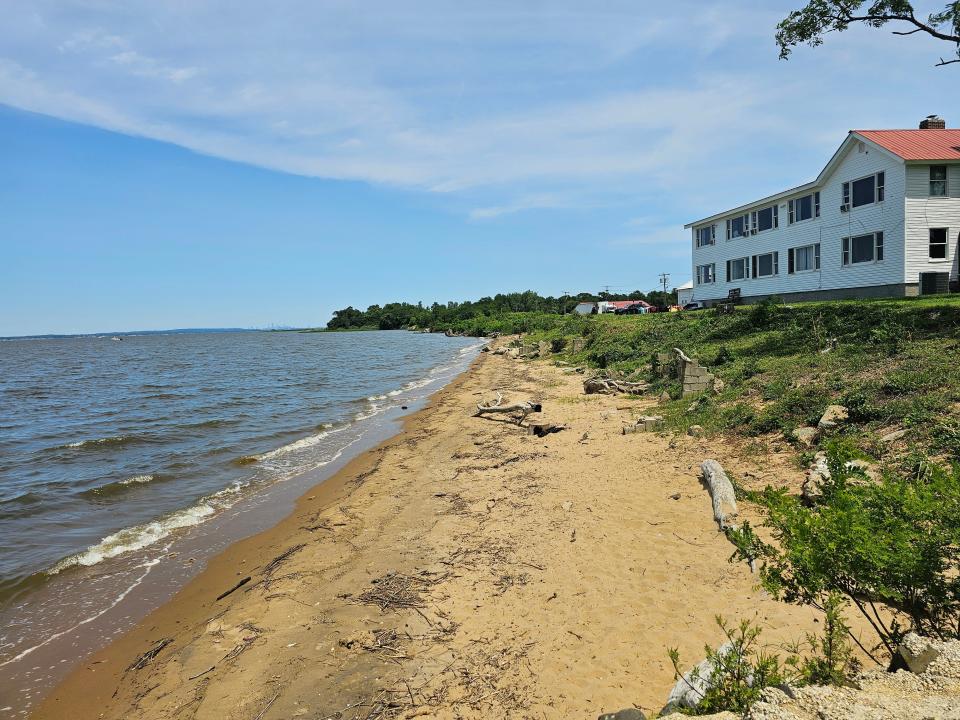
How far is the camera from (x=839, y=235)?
1092 inches

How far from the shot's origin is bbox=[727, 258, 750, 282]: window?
1382 inches

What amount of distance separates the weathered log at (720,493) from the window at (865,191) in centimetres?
2409

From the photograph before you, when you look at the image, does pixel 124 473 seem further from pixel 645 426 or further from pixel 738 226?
pixel 738 226

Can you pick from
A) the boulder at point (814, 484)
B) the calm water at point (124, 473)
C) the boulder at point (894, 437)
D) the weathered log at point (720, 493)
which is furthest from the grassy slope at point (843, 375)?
the calm water at point (124, 473)

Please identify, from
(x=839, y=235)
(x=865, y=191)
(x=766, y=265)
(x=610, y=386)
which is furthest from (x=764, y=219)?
(x=610, y=386)

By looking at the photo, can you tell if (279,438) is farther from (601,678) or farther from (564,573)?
(601,678)

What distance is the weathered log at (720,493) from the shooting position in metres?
7.15

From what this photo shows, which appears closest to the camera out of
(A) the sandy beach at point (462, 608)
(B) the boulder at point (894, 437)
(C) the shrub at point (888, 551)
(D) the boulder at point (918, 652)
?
(D) the boulder at point (918, 652)

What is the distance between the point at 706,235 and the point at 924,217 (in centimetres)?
1564

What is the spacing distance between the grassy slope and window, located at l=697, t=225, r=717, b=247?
1838 centimetres

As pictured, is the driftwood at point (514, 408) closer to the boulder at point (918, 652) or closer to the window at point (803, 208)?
the boulder at point (918, 652)

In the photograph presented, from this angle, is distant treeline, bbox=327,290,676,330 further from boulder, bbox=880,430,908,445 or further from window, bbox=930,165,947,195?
boulder, bbox=880,430,908,445

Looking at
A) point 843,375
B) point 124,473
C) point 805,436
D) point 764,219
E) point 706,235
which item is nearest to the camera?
point 805,436

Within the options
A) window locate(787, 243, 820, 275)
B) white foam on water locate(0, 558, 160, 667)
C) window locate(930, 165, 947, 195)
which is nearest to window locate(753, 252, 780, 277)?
window locate(787, 243, 820, 275)
